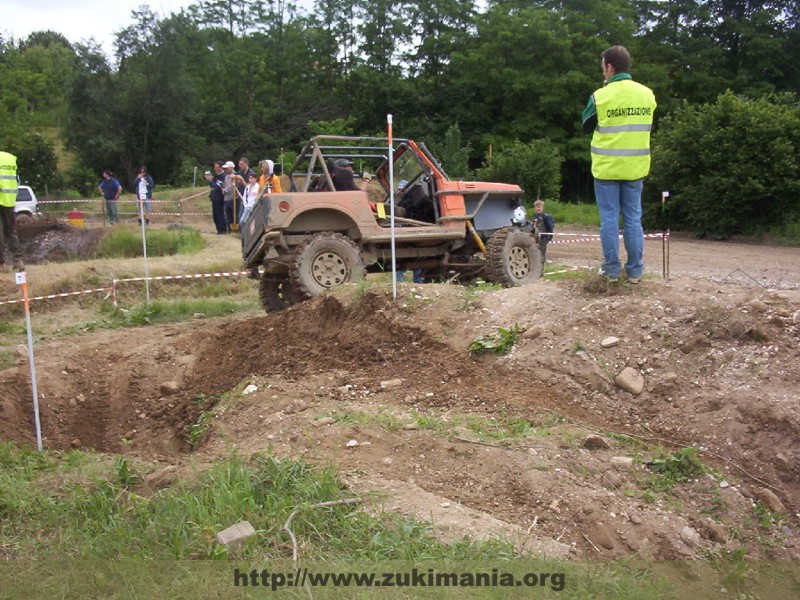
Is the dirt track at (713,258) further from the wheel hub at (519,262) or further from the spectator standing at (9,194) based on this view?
the spectator standing at (9,194)

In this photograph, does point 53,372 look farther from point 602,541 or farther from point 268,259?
point 602,541

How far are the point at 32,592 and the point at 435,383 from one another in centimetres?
326

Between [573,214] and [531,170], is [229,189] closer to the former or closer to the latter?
[573,214]

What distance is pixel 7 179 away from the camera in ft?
32.2

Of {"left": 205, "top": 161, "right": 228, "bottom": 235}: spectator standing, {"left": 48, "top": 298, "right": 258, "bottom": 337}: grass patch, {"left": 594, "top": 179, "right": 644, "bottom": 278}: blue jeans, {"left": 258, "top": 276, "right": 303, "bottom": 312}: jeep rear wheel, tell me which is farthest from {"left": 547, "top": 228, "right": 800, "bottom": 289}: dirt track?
{"left": 205, "top": 161, "right": 228, "bottom": 235}: spectator standing

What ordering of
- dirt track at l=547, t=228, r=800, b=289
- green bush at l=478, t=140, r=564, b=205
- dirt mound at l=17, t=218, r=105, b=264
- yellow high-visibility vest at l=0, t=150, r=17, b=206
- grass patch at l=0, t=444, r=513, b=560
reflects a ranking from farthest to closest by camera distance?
green bush at l=478, t=140, r=564, b=205 → dirt mound at l=17, t=218, r=105, b=264 → dirt track at l=547, t=228, r=800, b=289 → yellow high-visibility vest at l=0, t=150, r=17, b=206 → grass patch at l=0, t=444, r=513, b=560

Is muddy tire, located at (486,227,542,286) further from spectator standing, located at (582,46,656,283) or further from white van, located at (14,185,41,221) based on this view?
white van, located at (14,185,41,221)

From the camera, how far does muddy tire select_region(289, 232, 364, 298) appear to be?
30.9 ft

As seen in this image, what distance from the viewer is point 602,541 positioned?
13.1ft

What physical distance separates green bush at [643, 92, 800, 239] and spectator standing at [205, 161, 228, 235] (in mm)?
12507

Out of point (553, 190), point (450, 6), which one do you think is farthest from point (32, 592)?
point (450, 6)

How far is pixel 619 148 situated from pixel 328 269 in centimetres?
428

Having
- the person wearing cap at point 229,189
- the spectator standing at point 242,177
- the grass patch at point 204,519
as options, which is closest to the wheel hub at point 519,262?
the grass patch at point 204,519

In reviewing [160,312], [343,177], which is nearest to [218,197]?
[160,312]
